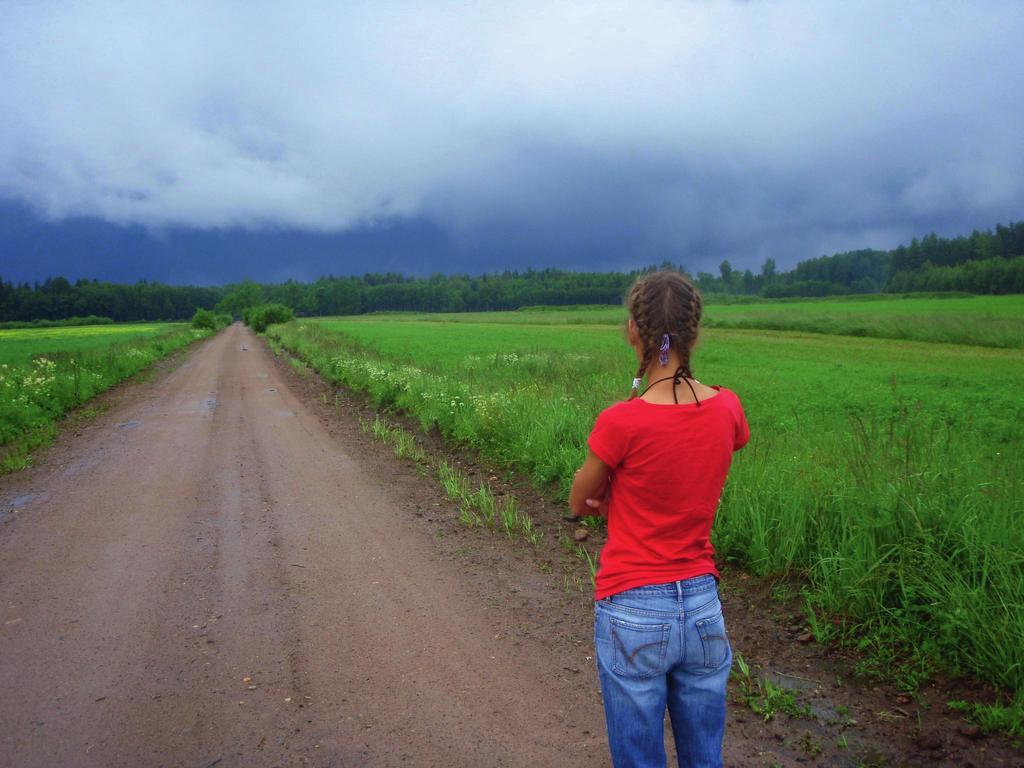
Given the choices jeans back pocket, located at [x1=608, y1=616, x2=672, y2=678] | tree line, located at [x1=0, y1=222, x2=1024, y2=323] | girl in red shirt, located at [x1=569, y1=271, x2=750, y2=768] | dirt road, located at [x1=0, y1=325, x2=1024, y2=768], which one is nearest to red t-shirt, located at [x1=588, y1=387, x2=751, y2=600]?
girl in red shirt, located at [x1=569, y1=271, x2=750, y2=768]

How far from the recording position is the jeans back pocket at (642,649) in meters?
1.83

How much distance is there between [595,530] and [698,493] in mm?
4333

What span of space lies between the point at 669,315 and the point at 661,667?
1.03 meters

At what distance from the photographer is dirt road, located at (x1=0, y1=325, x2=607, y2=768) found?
3049 millimetres

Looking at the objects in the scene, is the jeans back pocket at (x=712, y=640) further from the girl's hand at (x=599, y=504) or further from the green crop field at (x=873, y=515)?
the green crop field at (x=873, y=515)

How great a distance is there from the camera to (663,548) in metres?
1.92

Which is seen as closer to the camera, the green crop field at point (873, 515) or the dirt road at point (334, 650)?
the dirt road at point (334, 650)

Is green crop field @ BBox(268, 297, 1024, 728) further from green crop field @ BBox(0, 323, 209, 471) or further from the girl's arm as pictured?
green crop field @ BBox(0, 323, 209, 471)

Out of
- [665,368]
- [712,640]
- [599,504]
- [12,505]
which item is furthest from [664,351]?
[12,505]

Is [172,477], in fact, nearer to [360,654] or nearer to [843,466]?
[360,654]

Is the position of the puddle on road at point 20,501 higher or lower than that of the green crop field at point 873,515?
lower

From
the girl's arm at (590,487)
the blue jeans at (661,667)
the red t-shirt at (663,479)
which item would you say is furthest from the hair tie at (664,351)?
the blue jeans at (661,667)

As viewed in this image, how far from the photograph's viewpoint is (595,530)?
20.0ft

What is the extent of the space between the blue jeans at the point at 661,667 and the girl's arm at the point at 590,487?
0.28m
